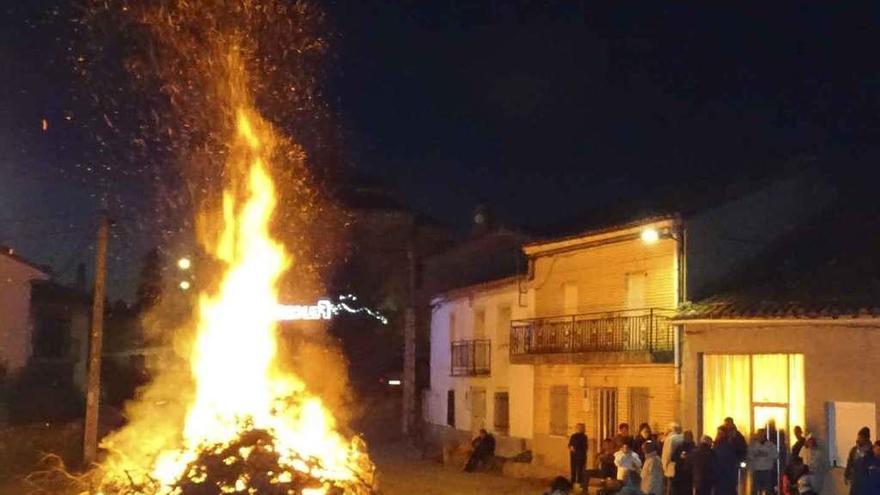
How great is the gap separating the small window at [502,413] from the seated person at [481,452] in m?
2.29

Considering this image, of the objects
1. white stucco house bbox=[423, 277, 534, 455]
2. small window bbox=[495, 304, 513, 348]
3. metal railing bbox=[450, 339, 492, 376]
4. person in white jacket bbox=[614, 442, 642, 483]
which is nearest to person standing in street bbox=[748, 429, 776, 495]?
person in white jacket bbox=[614, 442, 642, 483]

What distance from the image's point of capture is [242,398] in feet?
50.5

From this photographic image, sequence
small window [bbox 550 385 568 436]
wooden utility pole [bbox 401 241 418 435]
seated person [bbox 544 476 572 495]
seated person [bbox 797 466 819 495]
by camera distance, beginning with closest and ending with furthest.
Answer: seated person [bbox 544 476 572 495] → seated person [bbox 797 466 819 495] → small window [bbox 550 385 568 436] → wooden utility pole [bbox 401 241 418 435]

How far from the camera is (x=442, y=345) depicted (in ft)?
128

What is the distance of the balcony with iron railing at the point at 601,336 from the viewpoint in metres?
24.8

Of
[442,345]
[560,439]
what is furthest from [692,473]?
[442,345]

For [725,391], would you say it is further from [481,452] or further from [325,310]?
[325,310]

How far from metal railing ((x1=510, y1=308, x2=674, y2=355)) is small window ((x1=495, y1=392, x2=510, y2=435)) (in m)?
2.61

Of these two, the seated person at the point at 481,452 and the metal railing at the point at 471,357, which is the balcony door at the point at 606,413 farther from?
the metal railing at the point at 471,357

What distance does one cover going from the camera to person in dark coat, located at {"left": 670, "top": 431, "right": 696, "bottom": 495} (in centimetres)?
1845

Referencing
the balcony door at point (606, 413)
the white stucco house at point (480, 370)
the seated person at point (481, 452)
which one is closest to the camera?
the balcony door at point (606, 413)

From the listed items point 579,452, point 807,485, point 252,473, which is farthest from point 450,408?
point 252,473

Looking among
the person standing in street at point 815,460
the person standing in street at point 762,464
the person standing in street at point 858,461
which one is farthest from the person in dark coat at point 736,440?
the person standing in street at point 858,461

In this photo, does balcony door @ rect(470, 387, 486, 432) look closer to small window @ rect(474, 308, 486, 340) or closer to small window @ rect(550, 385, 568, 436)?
small window @ rect(474, 308, 486, 340)
